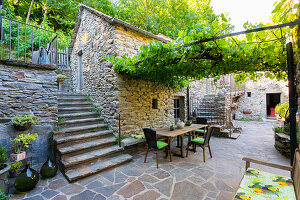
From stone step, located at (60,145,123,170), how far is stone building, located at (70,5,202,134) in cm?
66

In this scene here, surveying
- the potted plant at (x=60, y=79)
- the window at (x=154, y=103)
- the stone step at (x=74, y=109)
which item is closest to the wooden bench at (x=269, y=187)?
the window at (x=154, y=103)

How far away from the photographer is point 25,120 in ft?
10.5

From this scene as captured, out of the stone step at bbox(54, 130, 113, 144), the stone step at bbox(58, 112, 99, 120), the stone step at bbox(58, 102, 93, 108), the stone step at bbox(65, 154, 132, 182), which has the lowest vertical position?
the stone step at bbox(65, 154, 132, 182)

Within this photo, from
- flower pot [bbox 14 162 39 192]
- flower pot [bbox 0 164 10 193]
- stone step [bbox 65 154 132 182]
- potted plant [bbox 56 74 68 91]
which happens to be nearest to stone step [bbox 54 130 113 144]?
stone step [bbox 65 154 132 182]

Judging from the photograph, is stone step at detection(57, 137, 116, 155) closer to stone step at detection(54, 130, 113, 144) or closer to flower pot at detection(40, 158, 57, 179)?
stone step at detection(54, 130, 113, 144)

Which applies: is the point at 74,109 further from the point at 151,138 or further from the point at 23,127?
the point at 151,138

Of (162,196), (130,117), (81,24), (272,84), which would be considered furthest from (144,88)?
(272,84)

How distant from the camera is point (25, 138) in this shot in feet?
9.52

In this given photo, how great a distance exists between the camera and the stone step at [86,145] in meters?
3.37

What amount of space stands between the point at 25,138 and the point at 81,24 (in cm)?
528

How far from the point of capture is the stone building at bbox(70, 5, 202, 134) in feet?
14.1

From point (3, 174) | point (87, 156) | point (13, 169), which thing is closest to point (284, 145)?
point (87, 156)

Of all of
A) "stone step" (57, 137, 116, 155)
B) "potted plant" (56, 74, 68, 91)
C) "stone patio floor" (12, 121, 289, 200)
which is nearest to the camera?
"stone patio floor" (12, 121, 289, 200)

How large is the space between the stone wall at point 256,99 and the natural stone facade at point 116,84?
8.48 metres
